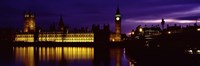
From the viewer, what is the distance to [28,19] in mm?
190750

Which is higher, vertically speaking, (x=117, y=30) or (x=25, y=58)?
(x=117, y=30)

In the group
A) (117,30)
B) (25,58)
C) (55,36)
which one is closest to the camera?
(25,58)

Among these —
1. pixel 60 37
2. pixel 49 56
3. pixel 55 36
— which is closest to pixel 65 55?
pixel 49 56

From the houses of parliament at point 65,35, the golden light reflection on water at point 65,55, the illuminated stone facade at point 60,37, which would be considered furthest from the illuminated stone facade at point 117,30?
the golden light reflection on water at point 65,55

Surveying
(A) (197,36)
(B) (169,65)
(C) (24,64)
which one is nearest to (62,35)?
(A) (197,36)

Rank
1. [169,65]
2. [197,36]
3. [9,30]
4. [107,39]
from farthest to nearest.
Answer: [9,30] < [107,39] < [197,36] < [169,65]

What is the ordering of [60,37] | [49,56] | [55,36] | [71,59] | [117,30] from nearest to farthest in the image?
[71,59] → [49,56] → [117,30] → [60,37] → [55,36]

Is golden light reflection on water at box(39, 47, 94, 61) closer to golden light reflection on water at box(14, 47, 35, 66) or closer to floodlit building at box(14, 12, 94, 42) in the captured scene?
golden light reflection on water at box(14, 47, 35, 66)

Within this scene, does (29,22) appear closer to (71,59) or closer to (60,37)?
(60,37)

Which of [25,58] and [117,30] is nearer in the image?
[25,58]

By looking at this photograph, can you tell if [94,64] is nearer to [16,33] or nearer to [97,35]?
[97,35]

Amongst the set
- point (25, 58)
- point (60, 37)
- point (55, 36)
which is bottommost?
point (25, 58)

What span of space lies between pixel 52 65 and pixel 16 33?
451ft

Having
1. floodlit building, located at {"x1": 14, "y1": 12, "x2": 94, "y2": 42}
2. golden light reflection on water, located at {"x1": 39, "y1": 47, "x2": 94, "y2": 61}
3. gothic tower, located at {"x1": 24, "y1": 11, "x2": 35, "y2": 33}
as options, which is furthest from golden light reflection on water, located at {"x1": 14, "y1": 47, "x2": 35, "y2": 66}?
gothic tower, located at {"x1": 24, "y1": 11, "x2": 35, "y2": 33}
